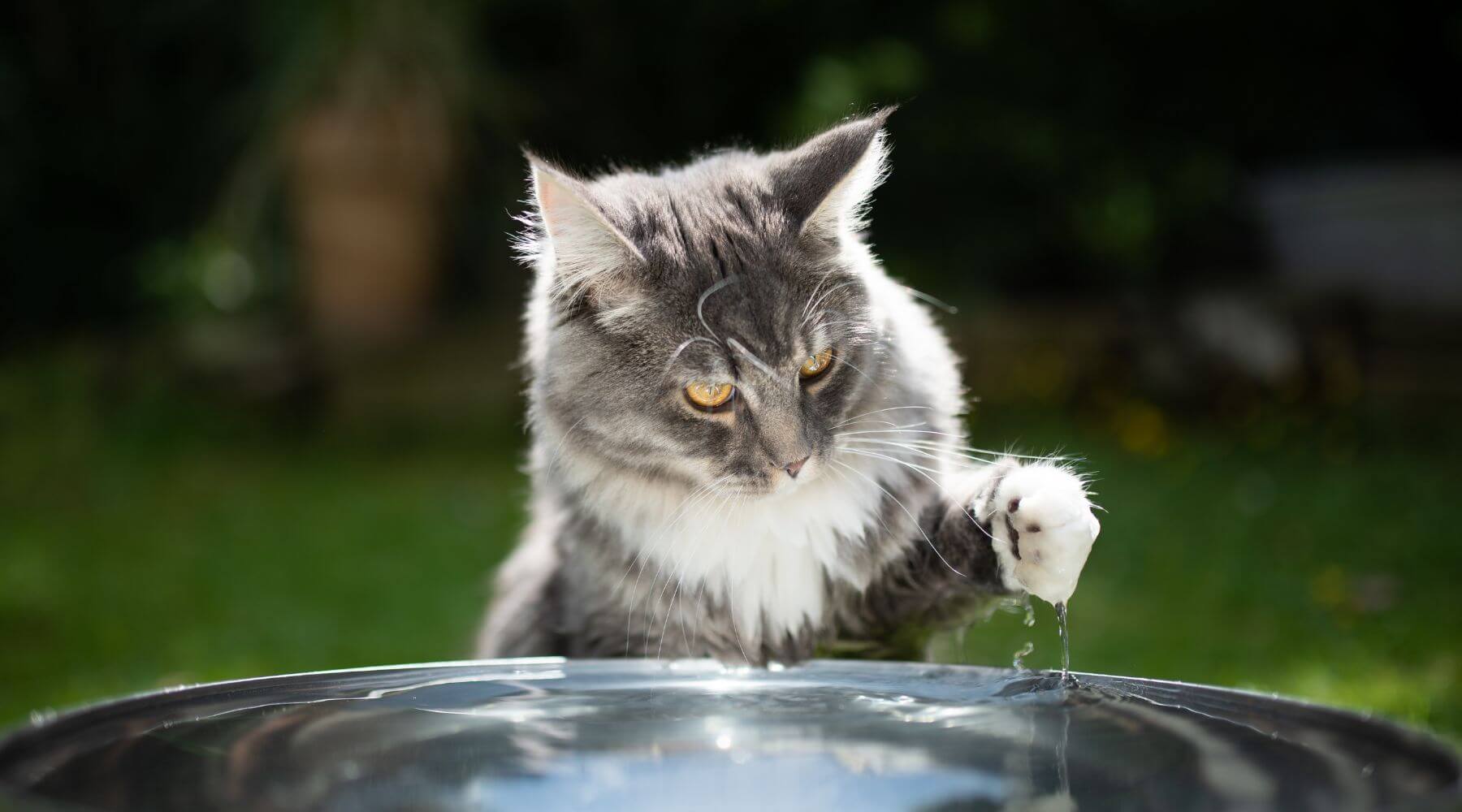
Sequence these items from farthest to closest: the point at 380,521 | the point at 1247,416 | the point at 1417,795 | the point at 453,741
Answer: the point at 1247,416, the point at 380,521, the point at 453,741, the point at 1417,795

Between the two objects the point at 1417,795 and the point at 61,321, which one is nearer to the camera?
the point at 1417,795

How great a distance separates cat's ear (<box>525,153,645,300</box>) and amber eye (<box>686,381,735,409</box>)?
0.20 metres

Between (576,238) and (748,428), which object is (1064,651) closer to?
(748,428)

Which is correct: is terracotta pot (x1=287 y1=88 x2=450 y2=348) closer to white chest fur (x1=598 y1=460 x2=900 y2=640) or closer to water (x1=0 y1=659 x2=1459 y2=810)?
white chest fur (x1=598 y1=460 x2=900 y2=640)

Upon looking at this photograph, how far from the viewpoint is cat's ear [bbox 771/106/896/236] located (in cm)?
190

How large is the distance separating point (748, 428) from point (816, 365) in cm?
15

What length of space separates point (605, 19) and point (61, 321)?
3.69 meters

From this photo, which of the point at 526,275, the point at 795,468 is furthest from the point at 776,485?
the point at 526,275

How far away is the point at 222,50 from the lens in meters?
7.02

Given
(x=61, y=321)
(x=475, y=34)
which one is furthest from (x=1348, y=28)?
(x=61, y=321)

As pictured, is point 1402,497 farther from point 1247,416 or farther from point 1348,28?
point 1348,28

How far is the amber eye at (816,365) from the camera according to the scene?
185 centimetres

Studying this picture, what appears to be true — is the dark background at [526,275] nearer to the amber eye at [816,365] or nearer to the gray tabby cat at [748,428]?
the gray tabby cat at [748,428]

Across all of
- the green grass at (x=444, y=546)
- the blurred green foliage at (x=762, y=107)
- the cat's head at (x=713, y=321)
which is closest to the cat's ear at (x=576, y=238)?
the cat's head at (x=713, y=321)
